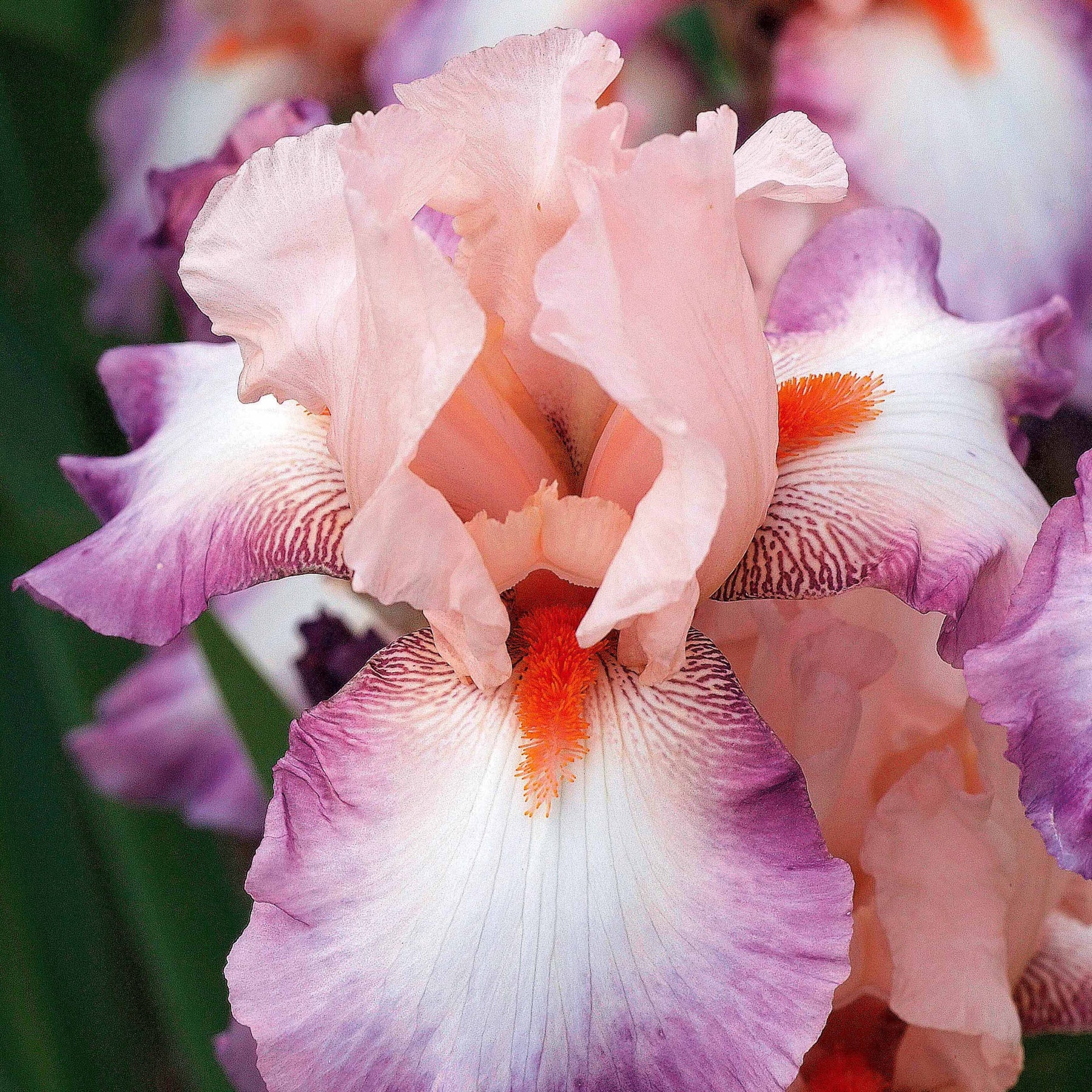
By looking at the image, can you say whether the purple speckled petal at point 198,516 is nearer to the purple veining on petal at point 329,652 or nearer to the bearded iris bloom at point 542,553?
the bearded iris bloom at point 542,553

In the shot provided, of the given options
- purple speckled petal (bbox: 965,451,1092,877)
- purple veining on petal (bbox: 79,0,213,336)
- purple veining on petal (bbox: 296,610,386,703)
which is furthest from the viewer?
purple veining on petal (bbox: 79,0,213,336)

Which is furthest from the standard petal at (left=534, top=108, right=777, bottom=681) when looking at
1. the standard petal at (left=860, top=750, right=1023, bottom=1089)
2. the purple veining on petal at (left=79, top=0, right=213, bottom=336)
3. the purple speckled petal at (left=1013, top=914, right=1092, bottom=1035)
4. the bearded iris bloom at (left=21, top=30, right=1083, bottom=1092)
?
the purple veining on petal at (left=79, top=0, right=213, bottom=336)

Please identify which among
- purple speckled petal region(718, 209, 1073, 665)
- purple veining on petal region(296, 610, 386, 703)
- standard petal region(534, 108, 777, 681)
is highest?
standard petal region(534, 108, 777, 681)

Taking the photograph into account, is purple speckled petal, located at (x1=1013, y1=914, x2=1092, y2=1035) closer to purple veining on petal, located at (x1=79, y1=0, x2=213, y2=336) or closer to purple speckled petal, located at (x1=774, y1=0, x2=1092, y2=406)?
purple speckled petal, located at (x1=774, y1=0, x2=1092, y2=406)

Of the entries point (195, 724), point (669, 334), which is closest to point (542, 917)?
point (669, 334)

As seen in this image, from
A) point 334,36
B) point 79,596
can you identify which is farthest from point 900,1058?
point 334,36

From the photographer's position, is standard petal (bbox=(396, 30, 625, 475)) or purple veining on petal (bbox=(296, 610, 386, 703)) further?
purple veining on petal (bbox=(296, 610, 386, 703))

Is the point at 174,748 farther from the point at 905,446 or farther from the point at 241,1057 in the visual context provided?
the point at 905,446
